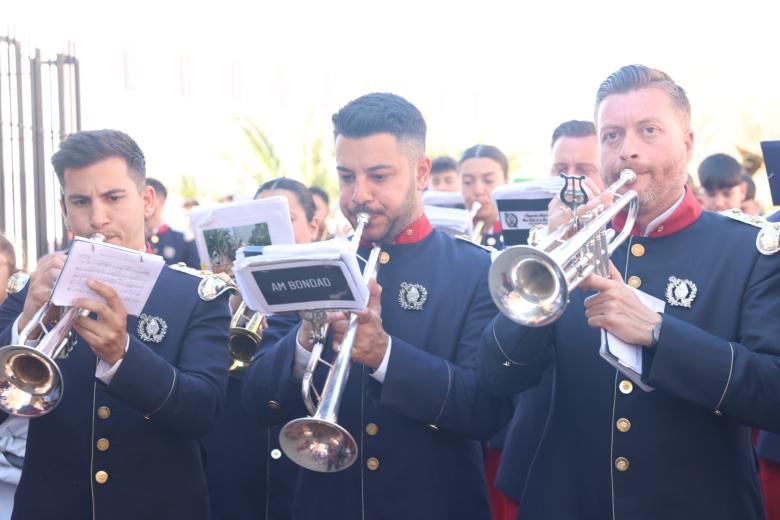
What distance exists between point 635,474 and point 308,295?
1136 mm

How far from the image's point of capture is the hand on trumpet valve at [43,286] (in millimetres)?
3521

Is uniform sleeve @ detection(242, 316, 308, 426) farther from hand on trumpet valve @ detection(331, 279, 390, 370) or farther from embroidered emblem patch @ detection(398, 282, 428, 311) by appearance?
embroidered emblem patch @ detection(398, 282, 428, 311)

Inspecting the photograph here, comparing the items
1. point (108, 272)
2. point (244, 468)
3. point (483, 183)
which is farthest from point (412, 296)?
point (483, 183)

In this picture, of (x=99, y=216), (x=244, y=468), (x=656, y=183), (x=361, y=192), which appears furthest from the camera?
(x=244, y=468)

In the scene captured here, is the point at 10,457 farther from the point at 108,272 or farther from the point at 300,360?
the point at 300,360

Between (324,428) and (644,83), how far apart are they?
155cm

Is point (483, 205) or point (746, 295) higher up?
point (746, 295)

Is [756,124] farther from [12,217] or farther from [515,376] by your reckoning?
[515,376]

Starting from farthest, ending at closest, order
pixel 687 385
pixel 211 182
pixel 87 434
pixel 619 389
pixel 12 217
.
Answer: pixel 211 182 → pixel 12 217 → pixel 87 434 → pixel 619 389 → pixel 687 385

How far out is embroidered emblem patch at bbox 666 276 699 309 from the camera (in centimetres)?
329

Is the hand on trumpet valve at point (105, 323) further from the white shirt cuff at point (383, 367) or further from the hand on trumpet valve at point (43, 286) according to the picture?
the white shirt cuff at point (383, 367)

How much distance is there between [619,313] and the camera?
3.03 meters

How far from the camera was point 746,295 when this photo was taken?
3.21m

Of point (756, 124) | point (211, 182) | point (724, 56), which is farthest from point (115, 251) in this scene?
point (724, 56)
